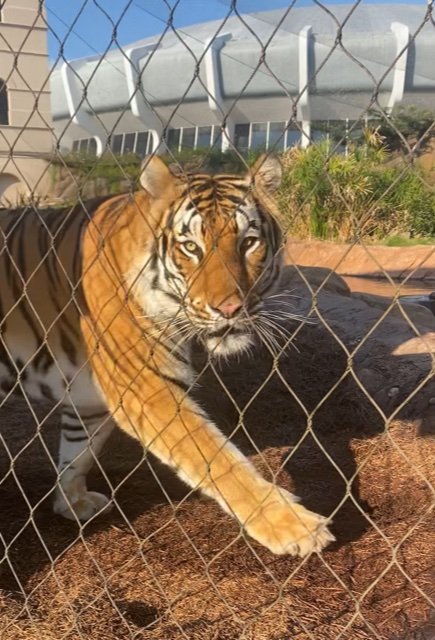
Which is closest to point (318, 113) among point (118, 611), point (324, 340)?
point (324, 340)

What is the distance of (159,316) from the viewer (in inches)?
95.3

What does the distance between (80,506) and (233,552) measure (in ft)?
2.28

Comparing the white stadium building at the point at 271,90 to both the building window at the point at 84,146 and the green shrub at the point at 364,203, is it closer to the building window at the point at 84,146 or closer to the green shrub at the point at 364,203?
the building window at the point at 84,146

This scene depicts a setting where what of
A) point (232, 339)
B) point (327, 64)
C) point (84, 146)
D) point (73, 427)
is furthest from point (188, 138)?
point (327, 64)

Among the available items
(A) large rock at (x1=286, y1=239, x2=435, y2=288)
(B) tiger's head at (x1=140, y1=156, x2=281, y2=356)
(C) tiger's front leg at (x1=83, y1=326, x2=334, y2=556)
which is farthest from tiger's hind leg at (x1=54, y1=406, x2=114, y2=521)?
(A) large rock at (x1=286, y1=239, x2=435, y2=288)

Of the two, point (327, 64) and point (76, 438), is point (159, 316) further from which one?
point (327, 64)

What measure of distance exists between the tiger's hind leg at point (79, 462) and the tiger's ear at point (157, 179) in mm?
841

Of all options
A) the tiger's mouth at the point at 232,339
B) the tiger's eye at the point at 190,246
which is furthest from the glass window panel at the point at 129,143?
the tiger's mouth at the point at 232,339

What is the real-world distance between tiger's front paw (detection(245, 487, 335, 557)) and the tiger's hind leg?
0.87 meters

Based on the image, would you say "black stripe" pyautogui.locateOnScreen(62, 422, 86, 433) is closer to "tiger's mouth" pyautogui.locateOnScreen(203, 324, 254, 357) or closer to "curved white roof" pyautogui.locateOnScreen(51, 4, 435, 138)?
"tiger's mouth" pyautogui.locateOnScreen(203, 324, 254, 357)

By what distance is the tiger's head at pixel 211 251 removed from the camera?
2070mm

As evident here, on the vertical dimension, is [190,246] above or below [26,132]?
above

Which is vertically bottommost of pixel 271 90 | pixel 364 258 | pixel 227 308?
pixel 364 258

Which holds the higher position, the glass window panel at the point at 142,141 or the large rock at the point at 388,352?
the glass window panel at the point at 142,141
